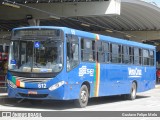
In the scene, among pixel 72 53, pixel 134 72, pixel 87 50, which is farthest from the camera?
pixel 134 72

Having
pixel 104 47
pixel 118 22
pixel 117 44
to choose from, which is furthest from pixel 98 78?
Answer: pixel 118 22

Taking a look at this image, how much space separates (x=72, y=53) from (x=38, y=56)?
1.31 metres

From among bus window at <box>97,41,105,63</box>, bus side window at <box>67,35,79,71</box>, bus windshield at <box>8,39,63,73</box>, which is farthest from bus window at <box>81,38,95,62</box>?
bus windshield at <box>8,39,63,73</box>

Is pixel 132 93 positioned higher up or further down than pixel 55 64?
further down

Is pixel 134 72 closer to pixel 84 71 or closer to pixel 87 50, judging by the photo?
pixel 87 50

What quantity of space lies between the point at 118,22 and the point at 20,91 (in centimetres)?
3101

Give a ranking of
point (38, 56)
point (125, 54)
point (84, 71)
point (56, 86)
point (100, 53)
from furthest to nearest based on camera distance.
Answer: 1. point (125, 54)
2. point (100, 53)
3. point (84, 71)
4. point (38, 56)
5. point (56, 86)

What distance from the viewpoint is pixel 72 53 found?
16750 mm

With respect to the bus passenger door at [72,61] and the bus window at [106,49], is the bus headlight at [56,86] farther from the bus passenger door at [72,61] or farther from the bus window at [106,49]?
the bus window at [106,49]

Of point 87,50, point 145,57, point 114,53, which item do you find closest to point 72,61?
point 87,50

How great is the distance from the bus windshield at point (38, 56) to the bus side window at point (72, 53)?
1.31ft

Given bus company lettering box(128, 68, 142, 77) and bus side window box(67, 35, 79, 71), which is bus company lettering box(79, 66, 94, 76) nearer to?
bus side window box(67, 35, 79, 71)

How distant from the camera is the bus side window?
16.6 metres

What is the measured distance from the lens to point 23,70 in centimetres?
1647
